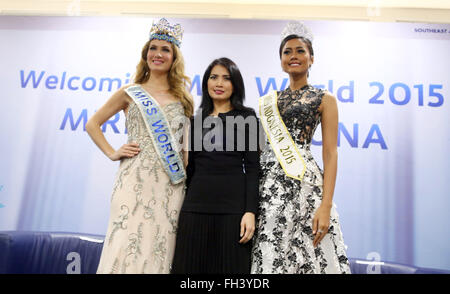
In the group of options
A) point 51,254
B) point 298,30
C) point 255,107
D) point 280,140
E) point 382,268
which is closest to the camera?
point 280,140

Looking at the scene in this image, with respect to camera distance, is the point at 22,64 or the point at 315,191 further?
the point at 22,64

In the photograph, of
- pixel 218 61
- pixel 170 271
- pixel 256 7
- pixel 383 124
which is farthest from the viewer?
pixel 256 7

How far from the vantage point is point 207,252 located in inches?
51.3

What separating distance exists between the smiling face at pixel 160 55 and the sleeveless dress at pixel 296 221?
2.19 feet

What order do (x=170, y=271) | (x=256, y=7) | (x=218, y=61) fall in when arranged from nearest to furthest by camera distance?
(x=170, y=271) < (x=218, y=61) < (x=256, y=7)

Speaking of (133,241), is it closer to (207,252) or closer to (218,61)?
(207,252)

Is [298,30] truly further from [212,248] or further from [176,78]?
[212,248]

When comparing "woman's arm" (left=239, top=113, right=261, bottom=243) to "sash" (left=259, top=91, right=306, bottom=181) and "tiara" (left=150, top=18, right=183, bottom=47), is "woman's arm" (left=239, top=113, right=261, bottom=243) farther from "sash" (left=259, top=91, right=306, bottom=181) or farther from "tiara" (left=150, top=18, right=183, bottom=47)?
"tiara" (left=150, top=18, right=183, bottom=47)

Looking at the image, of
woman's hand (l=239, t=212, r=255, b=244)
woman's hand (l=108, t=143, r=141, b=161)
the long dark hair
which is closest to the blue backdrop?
the long dark hair

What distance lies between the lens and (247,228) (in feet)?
4.24

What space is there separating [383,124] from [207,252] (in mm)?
1719

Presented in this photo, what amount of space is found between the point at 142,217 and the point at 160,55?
2.57 ft

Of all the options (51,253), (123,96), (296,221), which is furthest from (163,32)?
(51,253)
